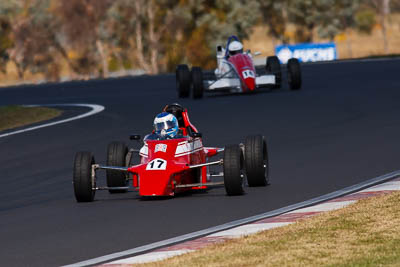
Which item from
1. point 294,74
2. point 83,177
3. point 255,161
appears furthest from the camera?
point 294,74

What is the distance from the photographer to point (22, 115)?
24.3 meters

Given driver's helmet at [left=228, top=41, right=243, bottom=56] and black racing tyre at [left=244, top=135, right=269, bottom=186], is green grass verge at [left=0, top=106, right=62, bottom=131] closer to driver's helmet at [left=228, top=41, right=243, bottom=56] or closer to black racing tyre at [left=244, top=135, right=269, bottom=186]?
driver's helmet at [left=228, top=41, right=243, bottom=56]

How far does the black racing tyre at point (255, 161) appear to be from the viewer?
469 inches

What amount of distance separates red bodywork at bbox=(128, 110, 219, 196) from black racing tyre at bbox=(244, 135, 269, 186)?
59cm

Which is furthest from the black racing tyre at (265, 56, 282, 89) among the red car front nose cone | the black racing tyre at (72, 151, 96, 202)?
the black racing tyre at (72, 151, 96, 202)

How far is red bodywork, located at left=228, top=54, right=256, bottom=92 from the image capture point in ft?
84.1

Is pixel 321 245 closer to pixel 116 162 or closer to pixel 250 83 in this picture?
pixel 116 162

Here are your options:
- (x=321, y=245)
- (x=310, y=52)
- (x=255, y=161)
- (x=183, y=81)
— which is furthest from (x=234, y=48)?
(x=310, y=52)

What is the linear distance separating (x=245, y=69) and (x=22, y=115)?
233 inches

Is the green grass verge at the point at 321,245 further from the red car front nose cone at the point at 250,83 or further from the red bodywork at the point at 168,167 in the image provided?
the red car front nose cone at the point at 250,83

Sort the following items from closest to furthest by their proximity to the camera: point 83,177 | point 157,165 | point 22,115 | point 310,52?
point 157,165, point 83,177, point 22,115, point 310,52

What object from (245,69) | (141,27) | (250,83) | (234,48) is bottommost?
(250,83)

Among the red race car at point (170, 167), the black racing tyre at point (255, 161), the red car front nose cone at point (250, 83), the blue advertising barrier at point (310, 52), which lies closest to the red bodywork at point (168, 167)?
the red race car at point (170, 167)

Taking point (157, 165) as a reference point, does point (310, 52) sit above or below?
above
